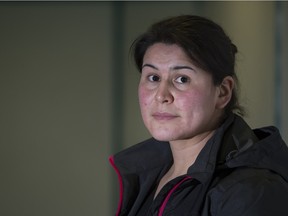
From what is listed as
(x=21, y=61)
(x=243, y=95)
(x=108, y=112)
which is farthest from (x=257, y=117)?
(x=21, y=61)

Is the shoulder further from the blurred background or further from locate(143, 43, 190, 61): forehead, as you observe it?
the blurred background

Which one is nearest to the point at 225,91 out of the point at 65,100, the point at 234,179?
the point at 234,179

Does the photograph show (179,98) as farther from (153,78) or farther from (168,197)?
(168,197)

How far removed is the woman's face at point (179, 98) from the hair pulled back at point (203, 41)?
0.02 m

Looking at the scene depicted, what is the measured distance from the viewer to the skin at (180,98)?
1.14 metres

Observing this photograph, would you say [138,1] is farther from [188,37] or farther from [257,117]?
[188,37]

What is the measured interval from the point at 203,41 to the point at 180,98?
0.48 feet

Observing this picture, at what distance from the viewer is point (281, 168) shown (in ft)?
3.30

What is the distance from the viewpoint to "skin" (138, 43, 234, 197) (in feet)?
3.75

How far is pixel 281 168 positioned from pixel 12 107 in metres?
1.72

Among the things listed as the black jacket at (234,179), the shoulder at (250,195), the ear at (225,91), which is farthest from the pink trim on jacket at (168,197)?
the ear at (225,91)

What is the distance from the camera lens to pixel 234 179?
0.96m

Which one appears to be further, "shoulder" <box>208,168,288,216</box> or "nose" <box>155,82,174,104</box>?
"nose" <box>155,82,174,104</box>

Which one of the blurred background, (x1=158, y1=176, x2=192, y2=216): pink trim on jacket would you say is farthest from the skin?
the blurred background
